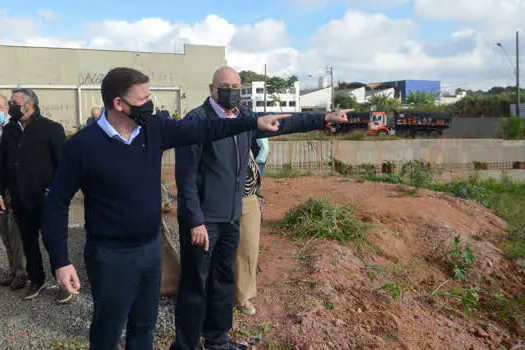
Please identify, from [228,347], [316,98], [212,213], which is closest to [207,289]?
[228,347]

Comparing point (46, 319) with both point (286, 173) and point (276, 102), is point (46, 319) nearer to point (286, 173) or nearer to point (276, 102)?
point (286, 173)

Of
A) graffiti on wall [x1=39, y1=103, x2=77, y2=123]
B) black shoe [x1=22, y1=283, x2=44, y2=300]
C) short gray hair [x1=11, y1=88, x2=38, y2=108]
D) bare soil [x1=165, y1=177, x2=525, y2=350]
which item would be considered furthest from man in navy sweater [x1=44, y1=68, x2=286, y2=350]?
graffiti on wall [x1=39, y1=103, x2=77, y2=123]

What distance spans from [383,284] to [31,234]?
10.9 ft

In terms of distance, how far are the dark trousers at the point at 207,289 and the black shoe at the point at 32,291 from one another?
5.85 feet

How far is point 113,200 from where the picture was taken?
229 cm

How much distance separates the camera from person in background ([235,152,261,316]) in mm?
3537

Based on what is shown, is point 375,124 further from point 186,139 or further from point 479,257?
point 186,139

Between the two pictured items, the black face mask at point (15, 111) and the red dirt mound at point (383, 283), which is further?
the black face mask at point (15, 111)

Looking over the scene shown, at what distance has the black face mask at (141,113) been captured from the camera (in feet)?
7.68

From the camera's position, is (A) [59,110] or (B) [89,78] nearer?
(A) [59,110]

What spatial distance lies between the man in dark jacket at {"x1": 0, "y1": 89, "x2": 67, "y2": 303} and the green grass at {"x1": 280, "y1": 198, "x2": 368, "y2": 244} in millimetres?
2934

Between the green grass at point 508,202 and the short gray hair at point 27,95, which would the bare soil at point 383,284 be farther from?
the short gray hair at point 27,95

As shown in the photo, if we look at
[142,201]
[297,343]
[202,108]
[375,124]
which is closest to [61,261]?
[142,201]

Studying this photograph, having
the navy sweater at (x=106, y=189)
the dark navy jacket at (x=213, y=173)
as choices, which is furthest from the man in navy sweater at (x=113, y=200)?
the dark navy jacket at (x=213, y=173)
